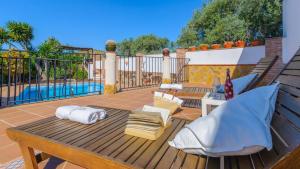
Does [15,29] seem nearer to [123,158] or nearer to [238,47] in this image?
[238,47]

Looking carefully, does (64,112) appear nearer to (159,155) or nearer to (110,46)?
(159,155)

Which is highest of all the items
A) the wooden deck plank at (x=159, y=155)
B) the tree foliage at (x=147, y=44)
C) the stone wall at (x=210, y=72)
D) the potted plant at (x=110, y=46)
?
the tree foliage at (x=147, y=44)

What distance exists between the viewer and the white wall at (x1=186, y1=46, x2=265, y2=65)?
7.42 meters

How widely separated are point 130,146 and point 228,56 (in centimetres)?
801

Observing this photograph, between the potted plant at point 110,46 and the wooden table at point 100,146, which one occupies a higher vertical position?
the potted plant at point 110,46

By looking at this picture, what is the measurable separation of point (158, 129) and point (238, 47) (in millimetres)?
7742

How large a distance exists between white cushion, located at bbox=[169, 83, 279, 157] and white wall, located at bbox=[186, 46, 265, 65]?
725cm

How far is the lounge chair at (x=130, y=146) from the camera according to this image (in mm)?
855

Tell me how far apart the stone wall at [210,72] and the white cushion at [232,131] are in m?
7.32

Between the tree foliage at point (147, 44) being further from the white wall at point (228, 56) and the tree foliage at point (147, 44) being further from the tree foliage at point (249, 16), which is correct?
the white wall at point (228, 56)

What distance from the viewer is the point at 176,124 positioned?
5.43ft

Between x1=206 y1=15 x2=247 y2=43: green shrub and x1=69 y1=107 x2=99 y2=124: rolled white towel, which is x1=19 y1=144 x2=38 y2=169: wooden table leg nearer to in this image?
x1=69 y1=107 x2=99 y2=124: rolled white towel

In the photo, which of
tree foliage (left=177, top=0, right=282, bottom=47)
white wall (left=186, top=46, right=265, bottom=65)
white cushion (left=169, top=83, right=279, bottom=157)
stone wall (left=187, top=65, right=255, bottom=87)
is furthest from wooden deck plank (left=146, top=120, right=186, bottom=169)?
tree foliage (left=177, top=0, right=282, bottom=47)

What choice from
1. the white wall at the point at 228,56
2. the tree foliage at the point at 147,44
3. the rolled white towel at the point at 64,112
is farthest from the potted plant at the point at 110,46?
the tree foliage at the point at 147,44
